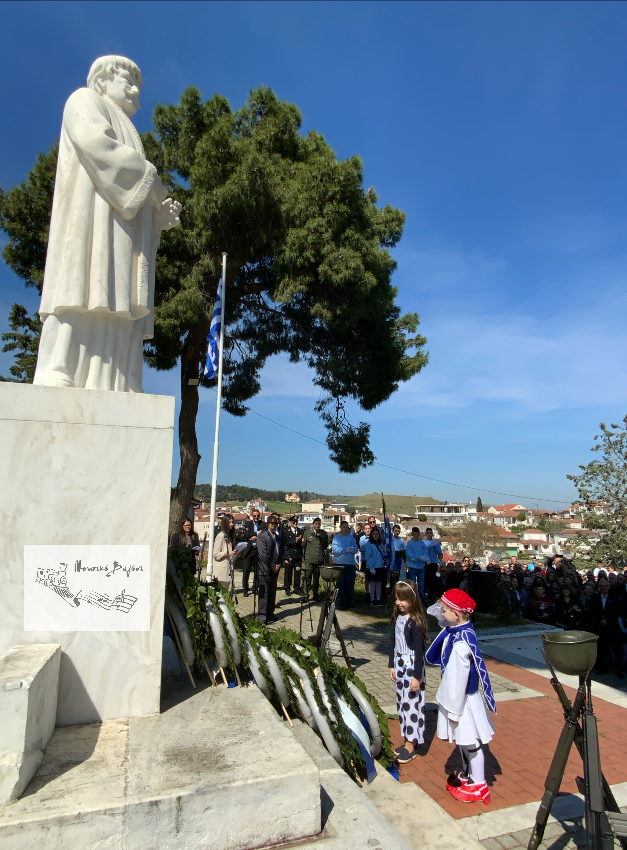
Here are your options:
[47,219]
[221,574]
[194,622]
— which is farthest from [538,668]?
[47,219]

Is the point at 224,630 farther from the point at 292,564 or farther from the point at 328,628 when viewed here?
the point at 292,564

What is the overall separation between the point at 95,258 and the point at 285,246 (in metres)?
8.24

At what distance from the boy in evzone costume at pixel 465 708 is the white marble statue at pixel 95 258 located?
2731 millimetres

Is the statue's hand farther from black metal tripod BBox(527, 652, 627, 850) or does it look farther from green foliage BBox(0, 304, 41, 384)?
green foliage BBox(0, 304, 41, 384)

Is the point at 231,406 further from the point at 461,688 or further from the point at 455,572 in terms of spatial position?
the point at 461,688

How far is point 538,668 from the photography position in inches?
268

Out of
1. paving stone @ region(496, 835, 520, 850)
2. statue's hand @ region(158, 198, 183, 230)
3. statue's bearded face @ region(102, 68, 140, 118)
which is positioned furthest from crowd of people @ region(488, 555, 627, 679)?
statue's bearded face @ region(102, 68, 140, 118)

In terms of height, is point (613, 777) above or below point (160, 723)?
below

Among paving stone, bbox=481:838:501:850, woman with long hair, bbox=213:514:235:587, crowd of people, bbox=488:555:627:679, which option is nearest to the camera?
paving stone, bbox=481:838:501:850

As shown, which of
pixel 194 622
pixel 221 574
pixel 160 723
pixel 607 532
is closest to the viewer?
pixel 160 723

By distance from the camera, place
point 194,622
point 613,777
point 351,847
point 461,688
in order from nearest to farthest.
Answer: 1. point 351,847
2. point 194,622
3. point 461,688
4. point 613,777

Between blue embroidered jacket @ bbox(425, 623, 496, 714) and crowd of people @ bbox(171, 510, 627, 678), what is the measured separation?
14.2 feet

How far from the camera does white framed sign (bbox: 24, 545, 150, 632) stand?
2566mm

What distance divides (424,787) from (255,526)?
8438mm
